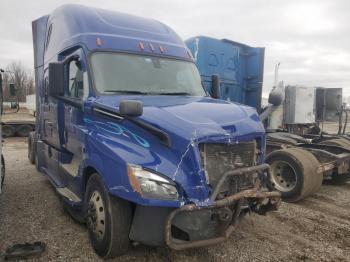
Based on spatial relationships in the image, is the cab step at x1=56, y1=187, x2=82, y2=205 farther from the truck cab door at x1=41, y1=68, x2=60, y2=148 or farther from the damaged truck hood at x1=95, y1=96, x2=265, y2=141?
the damaged truck hood at x1=95, y1=96, x2=265, y2=141

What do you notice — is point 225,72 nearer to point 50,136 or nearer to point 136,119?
point 50,136

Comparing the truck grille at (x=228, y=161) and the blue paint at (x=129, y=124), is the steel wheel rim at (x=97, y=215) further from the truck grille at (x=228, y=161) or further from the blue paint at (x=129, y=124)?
the truck grille at (x=228, y=161)

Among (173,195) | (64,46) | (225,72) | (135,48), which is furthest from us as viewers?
(225,72)

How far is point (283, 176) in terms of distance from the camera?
7430mm

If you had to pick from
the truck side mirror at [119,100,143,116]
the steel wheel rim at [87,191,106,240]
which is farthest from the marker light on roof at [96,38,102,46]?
the steel wheel rim at [87,191,106,240]

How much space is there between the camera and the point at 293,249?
490cm

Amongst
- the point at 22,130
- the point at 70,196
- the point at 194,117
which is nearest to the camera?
the point at 194,117

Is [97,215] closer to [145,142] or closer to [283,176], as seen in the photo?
[145,142]

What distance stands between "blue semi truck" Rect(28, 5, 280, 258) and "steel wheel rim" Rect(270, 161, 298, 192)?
256cm

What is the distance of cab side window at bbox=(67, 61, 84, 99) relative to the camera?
5.29 meters

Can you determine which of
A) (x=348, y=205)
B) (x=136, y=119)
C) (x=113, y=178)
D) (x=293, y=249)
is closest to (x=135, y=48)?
(x=136, y=119)

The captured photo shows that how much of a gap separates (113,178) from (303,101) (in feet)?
32.1

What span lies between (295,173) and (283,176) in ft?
1.36

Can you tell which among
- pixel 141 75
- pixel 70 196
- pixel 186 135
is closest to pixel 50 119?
pixel 70 196
